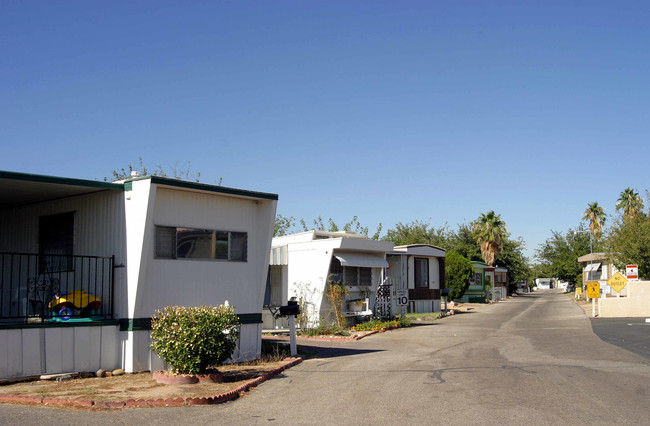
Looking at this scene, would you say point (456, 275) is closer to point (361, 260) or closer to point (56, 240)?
point (361, 260)

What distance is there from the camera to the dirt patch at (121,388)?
29.3 ft

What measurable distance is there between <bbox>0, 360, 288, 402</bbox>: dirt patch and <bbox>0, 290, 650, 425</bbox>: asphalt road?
21.4 inches

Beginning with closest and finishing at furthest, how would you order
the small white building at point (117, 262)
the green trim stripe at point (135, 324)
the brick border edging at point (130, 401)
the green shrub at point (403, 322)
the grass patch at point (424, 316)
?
the brick border edging at point (130, 401)
the small white building at point (117, 262)
the green trim stripe at point (135, 324)
the green shrub at point (403, 322)
the grass patch at point (424, 316)

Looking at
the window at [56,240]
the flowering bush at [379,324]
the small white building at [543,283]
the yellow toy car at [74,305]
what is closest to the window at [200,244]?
the yellow toy car at [74,305]

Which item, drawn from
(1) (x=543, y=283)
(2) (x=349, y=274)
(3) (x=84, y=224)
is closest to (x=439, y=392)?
(3) (x=84, y=224)

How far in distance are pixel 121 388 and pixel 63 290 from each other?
4.06 m

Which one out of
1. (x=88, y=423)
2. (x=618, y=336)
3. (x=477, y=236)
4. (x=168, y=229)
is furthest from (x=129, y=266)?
(x=477, y=236)

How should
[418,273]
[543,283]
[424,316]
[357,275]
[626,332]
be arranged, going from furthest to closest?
[543,283], [418,273], [424,316], [357,275], [626,332]

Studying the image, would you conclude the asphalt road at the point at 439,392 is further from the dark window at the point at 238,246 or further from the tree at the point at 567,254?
the tree at the point at 567,254

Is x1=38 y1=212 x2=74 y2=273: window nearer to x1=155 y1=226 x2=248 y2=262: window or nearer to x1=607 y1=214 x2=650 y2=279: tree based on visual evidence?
x1=155 y1=226 x2=248 y2=262: window

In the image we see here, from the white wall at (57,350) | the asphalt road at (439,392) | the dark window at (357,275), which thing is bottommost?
the asphalt road at (439,392)

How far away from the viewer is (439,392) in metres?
9.49

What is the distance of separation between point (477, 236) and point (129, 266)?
165ft

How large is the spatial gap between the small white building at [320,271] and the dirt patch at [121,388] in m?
8.64
